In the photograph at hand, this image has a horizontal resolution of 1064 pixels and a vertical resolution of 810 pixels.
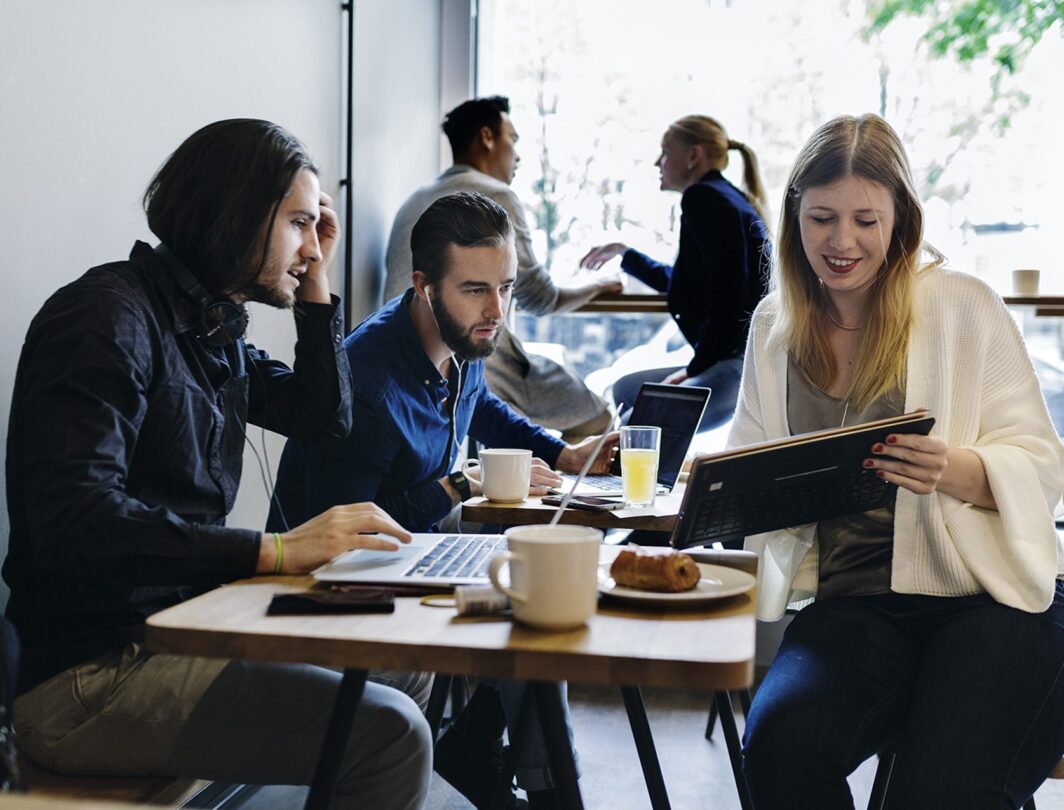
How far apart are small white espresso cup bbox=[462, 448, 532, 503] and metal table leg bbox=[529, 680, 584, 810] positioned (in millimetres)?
702

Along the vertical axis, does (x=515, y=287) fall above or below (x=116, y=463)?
above

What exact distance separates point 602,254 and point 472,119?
0.61 m

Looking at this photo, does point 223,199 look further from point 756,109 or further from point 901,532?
point 756,109

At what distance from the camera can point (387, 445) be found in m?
2.12

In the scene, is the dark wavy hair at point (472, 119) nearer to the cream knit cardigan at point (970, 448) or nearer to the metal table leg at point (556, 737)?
the cream knit cardigan at point (970, 448)

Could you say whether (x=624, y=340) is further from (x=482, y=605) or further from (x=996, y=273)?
(x=482, y=605)

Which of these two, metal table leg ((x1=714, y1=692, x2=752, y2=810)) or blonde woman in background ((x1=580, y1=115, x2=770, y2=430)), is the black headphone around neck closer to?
metal table leg ((x1=714, y1=692, x2=752, y2=810))

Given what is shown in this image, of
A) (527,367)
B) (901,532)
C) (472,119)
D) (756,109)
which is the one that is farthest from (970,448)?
(756,109)

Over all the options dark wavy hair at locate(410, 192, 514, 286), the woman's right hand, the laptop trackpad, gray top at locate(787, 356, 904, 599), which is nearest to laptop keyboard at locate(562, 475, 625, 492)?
gray top at locate(787, 356, 904, 599)

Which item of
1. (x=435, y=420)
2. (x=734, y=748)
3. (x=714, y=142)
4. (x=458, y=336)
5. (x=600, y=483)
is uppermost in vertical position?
(x=714, y=142)

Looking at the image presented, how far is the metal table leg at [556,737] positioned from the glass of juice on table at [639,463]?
29.2 inches

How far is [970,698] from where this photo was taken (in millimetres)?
1459

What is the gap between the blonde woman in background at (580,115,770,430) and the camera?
334 cm

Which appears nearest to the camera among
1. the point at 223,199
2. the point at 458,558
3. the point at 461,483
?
the point at 458,558
